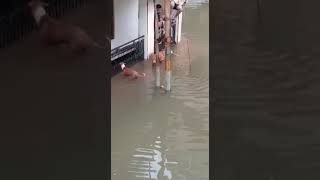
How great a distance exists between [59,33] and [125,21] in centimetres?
223

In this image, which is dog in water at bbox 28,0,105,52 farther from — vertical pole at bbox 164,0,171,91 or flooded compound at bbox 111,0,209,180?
vertical pole at bbox 164,0,171,91

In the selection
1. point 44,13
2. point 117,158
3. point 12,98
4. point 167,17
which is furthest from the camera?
point 167,17

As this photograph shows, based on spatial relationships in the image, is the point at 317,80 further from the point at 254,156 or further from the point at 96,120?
the point at 96,120

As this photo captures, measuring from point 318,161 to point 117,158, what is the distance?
75 centimetres

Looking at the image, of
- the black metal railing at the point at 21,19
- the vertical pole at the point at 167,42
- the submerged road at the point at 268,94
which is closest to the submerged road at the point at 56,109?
the black metal railing at the point at 21,19

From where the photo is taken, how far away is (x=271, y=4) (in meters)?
1.31

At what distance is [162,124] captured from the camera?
2.09m

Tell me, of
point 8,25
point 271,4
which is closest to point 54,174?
point 8,25

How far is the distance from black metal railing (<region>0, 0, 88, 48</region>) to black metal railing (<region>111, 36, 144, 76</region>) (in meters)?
1.87

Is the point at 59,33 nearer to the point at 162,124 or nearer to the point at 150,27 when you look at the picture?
the point at 162,124

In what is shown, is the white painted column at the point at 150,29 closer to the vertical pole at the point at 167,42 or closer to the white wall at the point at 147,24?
the white wall at the point at 147,24

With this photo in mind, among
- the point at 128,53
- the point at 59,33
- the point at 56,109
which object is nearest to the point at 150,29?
the point at 128,53

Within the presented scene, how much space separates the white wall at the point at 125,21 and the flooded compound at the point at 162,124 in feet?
0.64

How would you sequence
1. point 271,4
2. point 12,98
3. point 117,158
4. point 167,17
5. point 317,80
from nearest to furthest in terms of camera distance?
point 12,98, point 317,80, point 271,4, point 117,158, point 167,17
